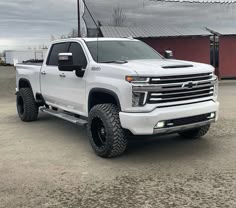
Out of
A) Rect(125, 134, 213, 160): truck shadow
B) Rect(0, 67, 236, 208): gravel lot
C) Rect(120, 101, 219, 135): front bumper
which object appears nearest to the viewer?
Rect(0, 67, 236, 208): gravel lot

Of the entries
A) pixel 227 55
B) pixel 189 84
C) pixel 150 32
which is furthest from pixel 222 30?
pixel 189 84

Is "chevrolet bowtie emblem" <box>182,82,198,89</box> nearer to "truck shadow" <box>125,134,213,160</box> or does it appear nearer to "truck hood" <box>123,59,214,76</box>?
"truck hood" <box>123,59,214,76</box>

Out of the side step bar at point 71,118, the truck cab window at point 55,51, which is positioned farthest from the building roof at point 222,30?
the side step bar at point 71,118

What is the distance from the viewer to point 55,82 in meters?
7.97

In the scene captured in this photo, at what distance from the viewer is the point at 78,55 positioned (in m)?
7.39

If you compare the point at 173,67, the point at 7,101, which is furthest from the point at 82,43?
the point at 7,101

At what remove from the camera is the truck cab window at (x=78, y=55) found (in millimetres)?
7110

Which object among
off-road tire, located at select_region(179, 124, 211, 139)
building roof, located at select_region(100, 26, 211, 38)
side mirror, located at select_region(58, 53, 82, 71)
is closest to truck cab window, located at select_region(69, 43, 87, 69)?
side mirror, located at select_region(58, 53, 82, 71)

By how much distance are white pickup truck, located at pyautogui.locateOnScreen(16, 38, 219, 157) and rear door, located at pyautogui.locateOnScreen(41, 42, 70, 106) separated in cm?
5

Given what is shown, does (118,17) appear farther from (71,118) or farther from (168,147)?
(168,147)

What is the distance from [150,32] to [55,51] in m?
14.5

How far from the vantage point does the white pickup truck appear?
225 inches

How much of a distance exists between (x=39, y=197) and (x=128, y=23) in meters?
19.3

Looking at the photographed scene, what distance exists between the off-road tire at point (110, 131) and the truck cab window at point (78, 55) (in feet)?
3.61
